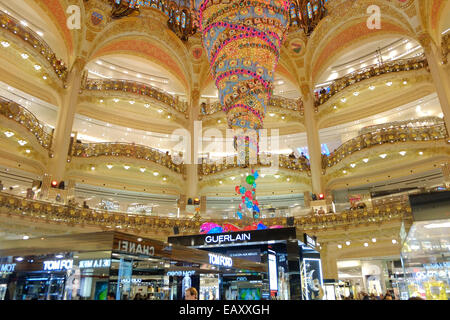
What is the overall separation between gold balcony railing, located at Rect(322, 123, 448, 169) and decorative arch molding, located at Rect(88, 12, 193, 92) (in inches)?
428

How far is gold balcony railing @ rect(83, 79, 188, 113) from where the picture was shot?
18844 mm

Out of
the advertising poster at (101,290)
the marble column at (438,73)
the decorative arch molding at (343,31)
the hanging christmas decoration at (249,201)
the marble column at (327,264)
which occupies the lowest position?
the advertising poster at (101,290)

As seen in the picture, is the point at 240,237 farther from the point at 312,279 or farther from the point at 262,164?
the point at 262,164

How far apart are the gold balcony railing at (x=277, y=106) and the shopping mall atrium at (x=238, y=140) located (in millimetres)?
156

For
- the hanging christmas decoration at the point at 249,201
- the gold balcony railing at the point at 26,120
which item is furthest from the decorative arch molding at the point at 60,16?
the hanging christmas decoration at the point at 249,201

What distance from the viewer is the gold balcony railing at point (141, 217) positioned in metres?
12.1

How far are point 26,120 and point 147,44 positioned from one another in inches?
383

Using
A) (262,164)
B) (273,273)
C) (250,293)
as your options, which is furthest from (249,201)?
(262,164)

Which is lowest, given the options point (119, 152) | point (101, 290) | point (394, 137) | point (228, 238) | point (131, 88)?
point (101, 290)

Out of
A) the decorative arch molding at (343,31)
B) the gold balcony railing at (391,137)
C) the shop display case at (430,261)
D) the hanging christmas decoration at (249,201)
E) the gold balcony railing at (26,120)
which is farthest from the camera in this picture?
the decorative arch molding at (343,31)

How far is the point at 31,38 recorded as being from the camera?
15.0 metres

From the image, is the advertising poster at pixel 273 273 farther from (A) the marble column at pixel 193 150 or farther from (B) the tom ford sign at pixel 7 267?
(A) the marble column at pixel 193 150
